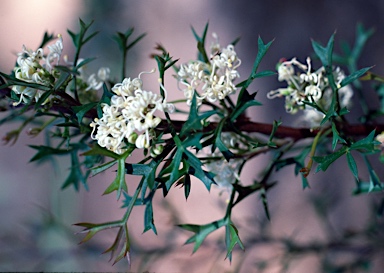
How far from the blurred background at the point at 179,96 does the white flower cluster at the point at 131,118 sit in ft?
2.62

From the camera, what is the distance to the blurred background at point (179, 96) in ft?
4.15

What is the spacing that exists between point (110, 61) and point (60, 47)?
106 cm

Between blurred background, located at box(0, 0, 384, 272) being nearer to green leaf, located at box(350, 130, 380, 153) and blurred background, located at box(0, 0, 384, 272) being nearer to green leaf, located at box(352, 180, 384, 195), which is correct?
green leaf, located at box(352, 180, 384, 195)

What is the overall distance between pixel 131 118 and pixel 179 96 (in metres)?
1.09

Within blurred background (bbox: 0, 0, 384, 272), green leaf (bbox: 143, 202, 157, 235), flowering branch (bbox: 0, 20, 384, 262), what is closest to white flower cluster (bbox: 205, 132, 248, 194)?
flowering branch (bbox: 0, 20, 384, 262)

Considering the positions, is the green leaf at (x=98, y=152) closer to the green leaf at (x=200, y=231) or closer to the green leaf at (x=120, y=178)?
the green leaf at (x=120, y=178)

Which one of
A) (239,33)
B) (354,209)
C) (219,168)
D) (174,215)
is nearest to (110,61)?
(239,33)

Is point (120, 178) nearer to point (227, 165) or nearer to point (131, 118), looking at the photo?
point (131, 118)

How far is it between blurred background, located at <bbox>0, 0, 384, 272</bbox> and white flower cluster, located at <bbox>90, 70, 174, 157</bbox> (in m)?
0.80

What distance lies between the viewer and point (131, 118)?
370mm

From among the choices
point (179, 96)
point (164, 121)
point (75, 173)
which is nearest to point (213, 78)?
point (164, 121)

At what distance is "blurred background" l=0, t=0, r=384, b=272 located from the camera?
126 centimetres

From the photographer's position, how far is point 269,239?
3.06 feet

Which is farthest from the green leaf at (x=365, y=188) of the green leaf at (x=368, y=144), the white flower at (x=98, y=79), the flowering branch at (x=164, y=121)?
the white flower at (x=98, y=79)
